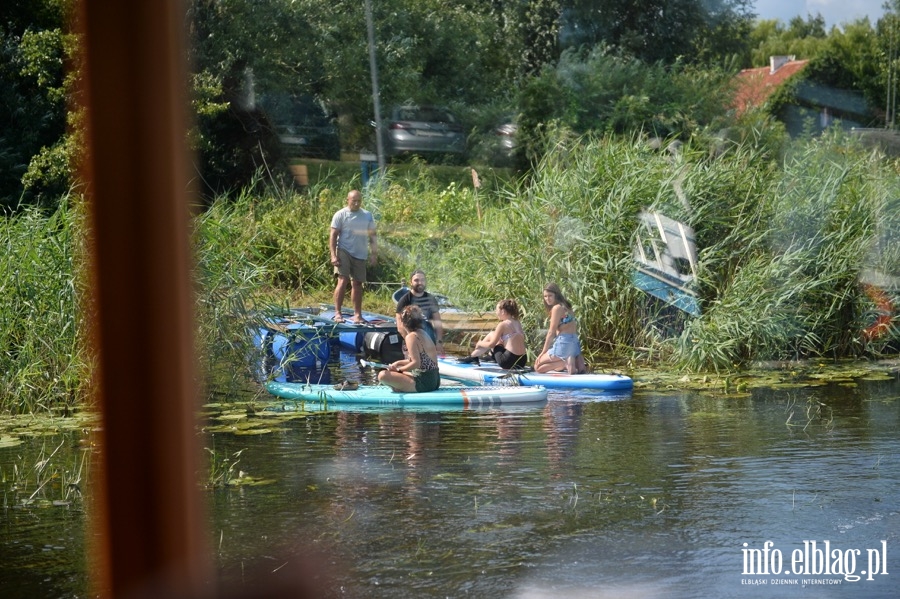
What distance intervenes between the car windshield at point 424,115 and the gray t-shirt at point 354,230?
13487 millimetres

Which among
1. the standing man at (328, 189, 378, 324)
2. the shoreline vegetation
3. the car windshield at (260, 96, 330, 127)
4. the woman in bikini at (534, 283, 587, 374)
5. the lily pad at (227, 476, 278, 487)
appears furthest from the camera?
the car windshield at (260, 96, 330, 127)

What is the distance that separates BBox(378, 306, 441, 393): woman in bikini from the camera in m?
10.6

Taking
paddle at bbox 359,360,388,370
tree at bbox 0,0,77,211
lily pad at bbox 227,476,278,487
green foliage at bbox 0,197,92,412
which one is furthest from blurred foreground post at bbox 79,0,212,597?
tree at bbox 0,0,77,211

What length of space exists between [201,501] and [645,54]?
1067 inches

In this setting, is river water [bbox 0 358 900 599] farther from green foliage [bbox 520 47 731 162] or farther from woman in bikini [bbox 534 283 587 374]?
green foliage [bbox 520 47 731 162]

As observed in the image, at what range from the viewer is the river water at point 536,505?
5.48m

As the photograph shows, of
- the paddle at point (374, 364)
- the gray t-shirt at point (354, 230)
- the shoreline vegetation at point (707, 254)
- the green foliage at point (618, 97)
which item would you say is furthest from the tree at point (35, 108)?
the green foliage at point (618, 97)

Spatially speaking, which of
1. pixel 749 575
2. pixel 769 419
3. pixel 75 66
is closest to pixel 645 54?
pixel 75 66

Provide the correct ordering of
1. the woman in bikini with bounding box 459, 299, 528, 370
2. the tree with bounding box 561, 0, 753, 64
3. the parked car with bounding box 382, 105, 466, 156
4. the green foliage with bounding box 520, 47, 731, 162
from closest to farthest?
1. the woman in bikini with bounding box 459, 299, 528, 370
2. the parked car with bounding box 382, 105, 466, 156
3. the green foliage with bounding box 520, 47, 731, 162
4. the tree with bounding box 561, 0, 753, 64

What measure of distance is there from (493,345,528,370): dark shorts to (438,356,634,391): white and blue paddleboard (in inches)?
3.8

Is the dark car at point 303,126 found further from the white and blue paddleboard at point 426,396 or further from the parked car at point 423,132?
the white and blue paddleboard at point 426,396

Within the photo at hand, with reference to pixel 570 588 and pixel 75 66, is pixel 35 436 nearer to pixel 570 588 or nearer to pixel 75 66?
pixel 570 588

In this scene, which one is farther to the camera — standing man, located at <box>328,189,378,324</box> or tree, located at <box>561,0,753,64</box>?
tree, located at <box>561,0,753,64</box>

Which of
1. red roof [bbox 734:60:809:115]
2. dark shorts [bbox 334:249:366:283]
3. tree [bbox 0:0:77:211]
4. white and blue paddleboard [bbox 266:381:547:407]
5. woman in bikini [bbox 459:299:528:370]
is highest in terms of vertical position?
red roof [bbox 734:60:809:115]
